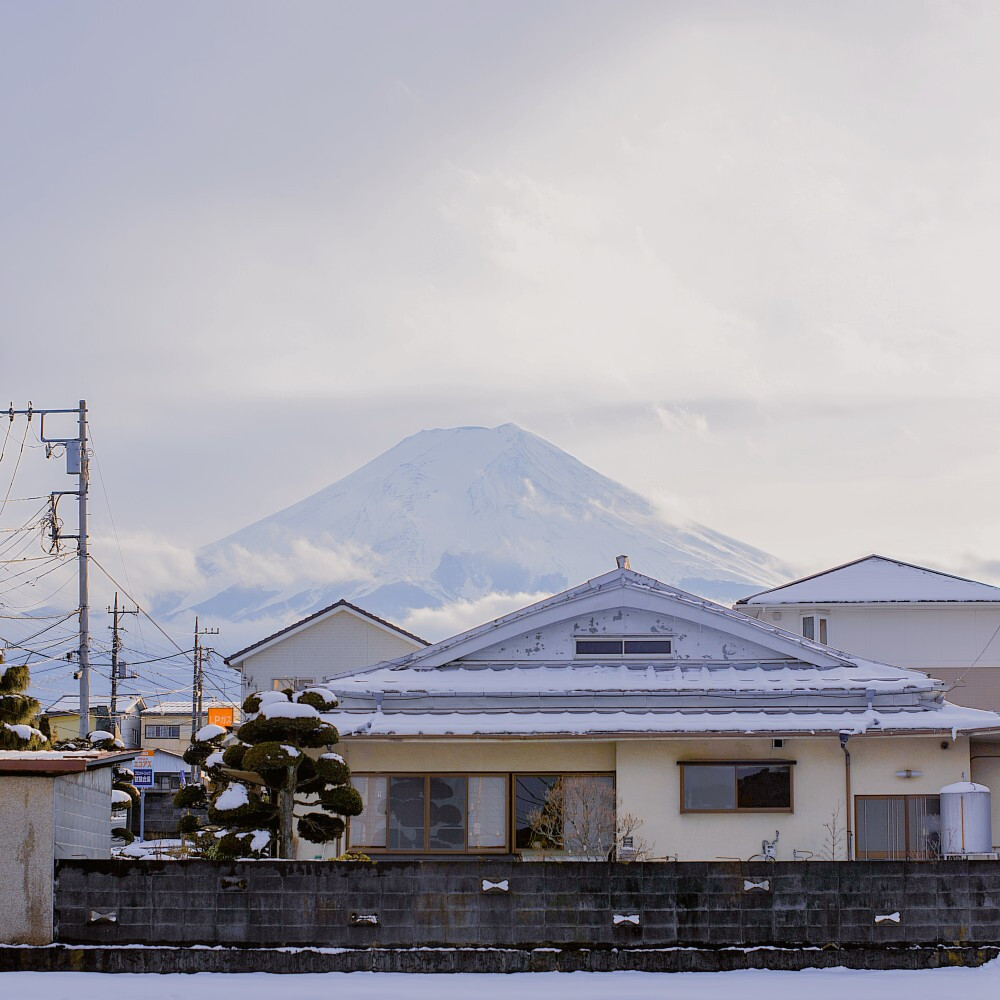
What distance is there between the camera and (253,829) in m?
15.1

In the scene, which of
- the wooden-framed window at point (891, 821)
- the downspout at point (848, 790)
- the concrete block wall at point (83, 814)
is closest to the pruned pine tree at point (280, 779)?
the concrete block wall at point (83, 814)

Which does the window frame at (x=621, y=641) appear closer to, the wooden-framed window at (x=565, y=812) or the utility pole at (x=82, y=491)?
the wooden-framed window at (x=565, y=812)

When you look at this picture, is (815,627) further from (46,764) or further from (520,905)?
(46,764)

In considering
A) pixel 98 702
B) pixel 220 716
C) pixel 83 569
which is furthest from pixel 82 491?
pixel 98 702

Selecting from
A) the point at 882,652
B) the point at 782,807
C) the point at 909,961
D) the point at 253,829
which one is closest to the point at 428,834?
the point at 253,829

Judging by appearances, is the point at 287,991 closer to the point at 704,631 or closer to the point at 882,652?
the point at 704,631

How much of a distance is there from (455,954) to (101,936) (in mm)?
3030

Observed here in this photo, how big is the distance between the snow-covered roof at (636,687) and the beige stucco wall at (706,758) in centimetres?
35

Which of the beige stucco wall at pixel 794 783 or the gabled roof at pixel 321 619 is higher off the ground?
the gabled roof at pixel 321 619

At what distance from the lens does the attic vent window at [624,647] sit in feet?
67.4

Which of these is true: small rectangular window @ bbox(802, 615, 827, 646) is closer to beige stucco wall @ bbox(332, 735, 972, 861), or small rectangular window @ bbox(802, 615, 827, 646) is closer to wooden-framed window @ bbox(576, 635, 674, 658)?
wooden-framed window @ bbox(576, 635, 674, 658)

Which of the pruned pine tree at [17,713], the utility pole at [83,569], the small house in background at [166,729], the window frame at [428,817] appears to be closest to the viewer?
the window frame at [428,817]

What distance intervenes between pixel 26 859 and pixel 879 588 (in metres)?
26.9

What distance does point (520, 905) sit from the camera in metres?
11.8
